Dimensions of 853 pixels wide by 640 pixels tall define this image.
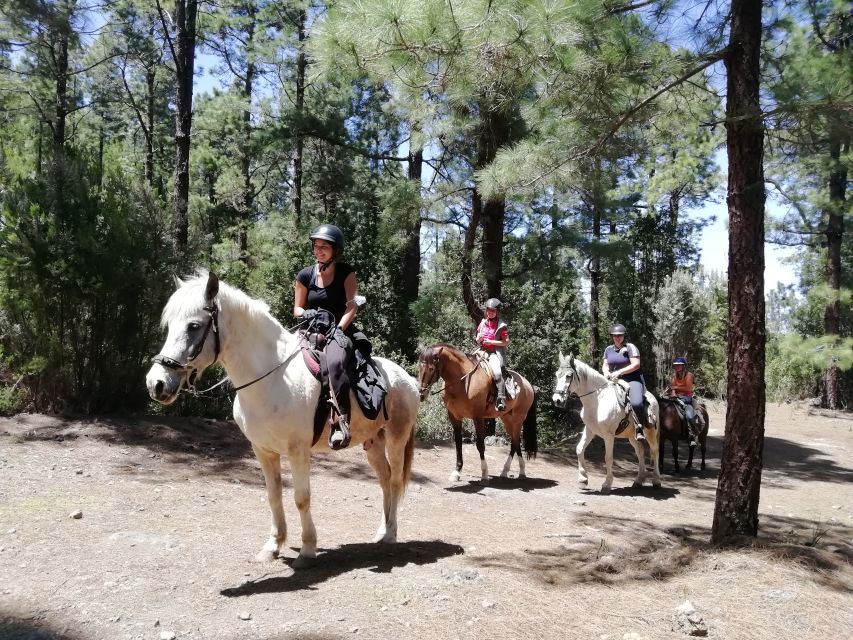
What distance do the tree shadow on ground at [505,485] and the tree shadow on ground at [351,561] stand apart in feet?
9.20

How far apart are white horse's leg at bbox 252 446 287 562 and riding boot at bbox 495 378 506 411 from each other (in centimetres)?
470

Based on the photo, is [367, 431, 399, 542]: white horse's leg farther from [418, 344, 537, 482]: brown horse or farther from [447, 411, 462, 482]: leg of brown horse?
[447, 411, 462, 482]: leg of brown horse

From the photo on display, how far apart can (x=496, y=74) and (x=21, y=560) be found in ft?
18.4

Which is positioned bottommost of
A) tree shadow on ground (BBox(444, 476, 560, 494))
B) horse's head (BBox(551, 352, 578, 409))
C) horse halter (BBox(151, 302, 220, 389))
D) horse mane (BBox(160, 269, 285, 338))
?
tree shadow on ground (BBox(444, 476, 560, 494))

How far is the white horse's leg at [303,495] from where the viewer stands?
14.6 feet

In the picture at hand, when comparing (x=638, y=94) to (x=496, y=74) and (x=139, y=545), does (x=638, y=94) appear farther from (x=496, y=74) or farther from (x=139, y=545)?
(x=139, y=545)

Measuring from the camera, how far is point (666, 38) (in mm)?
5594

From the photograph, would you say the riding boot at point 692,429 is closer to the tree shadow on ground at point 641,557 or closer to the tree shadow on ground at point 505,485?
the tree shadow on ground at point 505,485

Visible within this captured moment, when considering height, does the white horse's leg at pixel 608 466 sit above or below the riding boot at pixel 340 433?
below

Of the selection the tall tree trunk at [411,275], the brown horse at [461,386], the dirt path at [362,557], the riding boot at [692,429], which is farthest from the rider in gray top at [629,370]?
the tall tree trunk at [411,275]

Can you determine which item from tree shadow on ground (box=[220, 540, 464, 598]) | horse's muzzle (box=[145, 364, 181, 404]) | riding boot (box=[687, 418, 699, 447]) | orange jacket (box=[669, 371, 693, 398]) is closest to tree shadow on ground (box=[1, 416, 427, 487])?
tree shadow on ground (box=[220, 540, 464, 598])

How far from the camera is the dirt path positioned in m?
3.58

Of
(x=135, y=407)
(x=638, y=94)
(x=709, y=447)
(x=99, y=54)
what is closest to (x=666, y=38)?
(x=638, y=94)

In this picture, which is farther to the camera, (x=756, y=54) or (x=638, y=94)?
(x=638, y=94)
